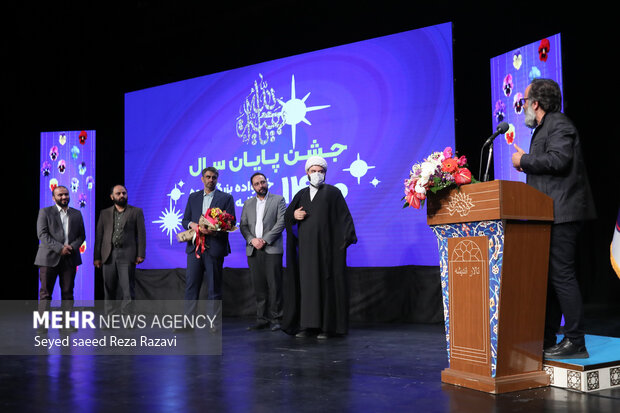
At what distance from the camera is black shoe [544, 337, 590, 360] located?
2961 millimetres

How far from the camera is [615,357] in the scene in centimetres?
296

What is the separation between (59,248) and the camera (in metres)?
5.58

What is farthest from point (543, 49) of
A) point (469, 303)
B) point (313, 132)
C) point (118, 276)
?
point (118, 276)

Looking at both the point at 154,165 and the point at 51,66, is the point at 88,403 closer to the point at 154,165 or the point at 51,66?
the point at 154,165

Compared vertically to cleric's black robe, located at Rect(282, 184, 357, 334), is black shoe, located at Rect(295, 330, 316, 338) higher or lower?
lower

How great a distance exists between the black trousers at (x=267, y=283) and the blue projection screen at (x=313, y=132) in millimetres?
1123

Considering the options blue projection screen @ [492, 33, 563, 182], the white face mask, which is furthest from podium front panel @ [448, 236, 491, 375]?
blue projection screen @ [492, 33, 563, 182]

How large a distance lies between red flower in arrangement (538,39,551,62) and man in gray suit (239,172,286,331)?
278cm

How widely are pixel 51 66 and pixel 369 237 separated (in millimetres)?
5906

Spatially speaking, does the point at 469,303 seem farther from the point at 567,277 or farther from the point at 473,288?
the point at 567,277

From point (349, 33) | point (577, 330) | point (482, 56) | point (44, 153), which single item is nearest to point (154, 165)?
point (44, 153)

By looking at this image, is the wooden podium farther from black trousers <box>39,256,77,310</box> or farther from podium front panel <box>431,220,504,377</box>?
black trousers <box>39,256,77,310</box>

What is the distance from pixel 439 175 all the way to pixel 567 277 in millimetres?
794

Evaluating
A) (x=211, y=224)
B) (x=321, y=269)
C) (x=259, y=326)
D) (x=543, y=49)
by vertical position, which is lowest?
(x=259, y=326)
